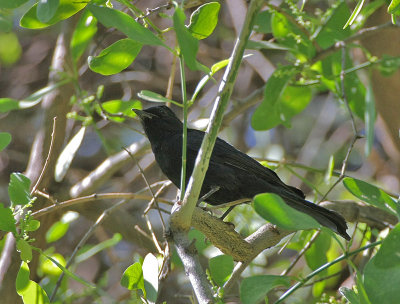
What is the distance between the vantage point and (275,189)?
362 centimetres

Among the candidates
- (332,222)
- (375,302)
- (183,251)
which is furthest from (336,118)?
(375,302)

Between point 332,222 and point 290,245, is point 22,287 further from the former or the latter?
point 290,245

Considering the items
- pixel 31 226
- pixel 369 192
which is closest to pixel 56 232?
pixel 31 226

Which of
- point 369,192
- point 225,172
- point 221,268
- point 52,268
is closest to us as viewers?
point 369,192

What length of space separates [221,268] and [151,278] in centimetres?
37

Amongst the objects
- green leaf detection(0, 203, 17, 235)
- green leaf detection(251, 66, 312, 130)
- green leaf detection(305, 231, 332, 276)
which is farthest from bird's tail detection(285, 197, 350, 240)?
green leaf detection(0, 203, 17, 235)

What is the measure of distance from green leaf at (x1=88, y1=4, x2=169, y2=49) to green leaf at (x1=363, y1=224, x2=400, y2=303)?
3.00 ft

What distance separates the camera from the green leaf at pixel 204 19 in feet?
7.14

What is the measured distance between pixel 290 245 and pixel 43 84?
346cm

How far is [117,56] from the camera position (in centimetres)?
230

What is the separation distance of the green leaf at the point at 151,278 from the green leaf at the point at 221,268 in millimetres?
299

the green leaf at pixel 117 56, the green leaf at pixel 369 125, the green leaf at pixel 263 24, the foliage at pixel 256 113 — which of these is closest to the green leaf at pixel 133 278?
the foliage at pixel 256 113

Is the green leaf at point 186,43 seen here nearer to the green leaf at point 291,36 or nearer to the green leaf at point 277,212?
the green leaf at point 277,212

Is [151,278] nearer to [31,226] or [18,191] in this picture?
[31,226]
